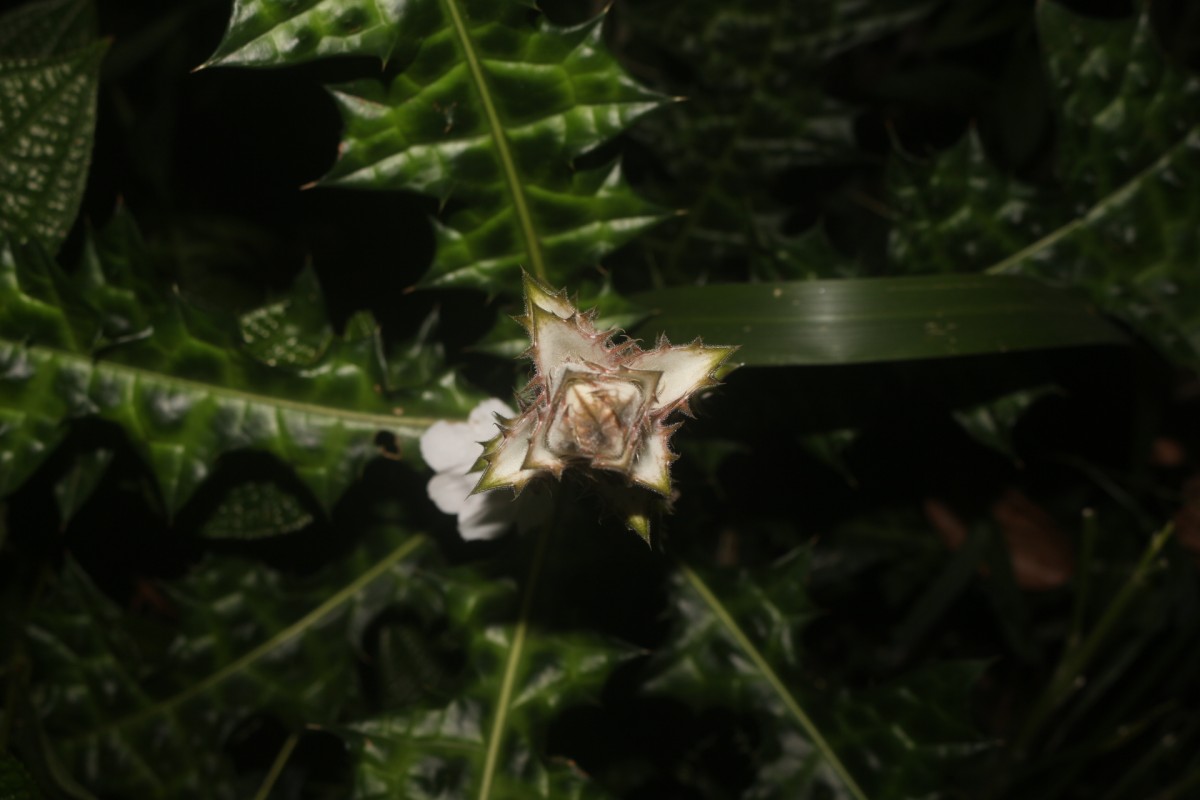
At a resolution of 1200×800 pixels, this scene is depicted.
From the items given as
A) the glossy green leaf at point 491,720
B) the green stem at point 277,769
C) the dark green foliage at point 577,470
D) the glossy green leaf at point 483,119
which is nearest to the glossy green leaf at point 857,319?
the dark green foliage at point 577,470

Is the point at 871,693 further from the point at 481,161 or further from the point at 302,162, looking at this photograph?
the point at 302,162

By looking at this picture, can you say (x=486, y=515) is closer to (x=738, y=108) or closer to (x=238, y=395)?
(x=238, y=395)

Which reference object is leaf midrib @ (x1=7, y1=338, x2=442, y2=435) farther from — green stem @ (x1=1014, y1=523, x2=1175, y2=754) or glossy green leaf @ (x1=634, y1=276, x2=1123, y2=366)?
green stem @ (x1=1014, y1=523, x2=1175, y2=754)

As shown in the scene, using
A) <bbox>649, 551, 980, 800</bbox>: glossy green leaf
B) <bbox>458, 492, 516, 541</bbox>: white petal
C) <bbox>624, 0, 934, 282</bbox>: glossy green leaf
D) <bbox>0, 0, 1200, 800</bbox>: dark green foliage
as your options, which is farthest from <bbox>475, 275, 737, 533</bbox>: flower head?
<bbox>624, 0, 934, 282</bbox>: glossy green leaf

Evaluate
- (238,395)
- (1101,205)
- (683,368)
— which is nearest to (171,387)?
(238,395)

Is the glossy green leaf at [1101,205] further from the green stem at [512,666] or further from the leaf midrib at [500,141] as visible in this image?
the green stem at [512,666]
